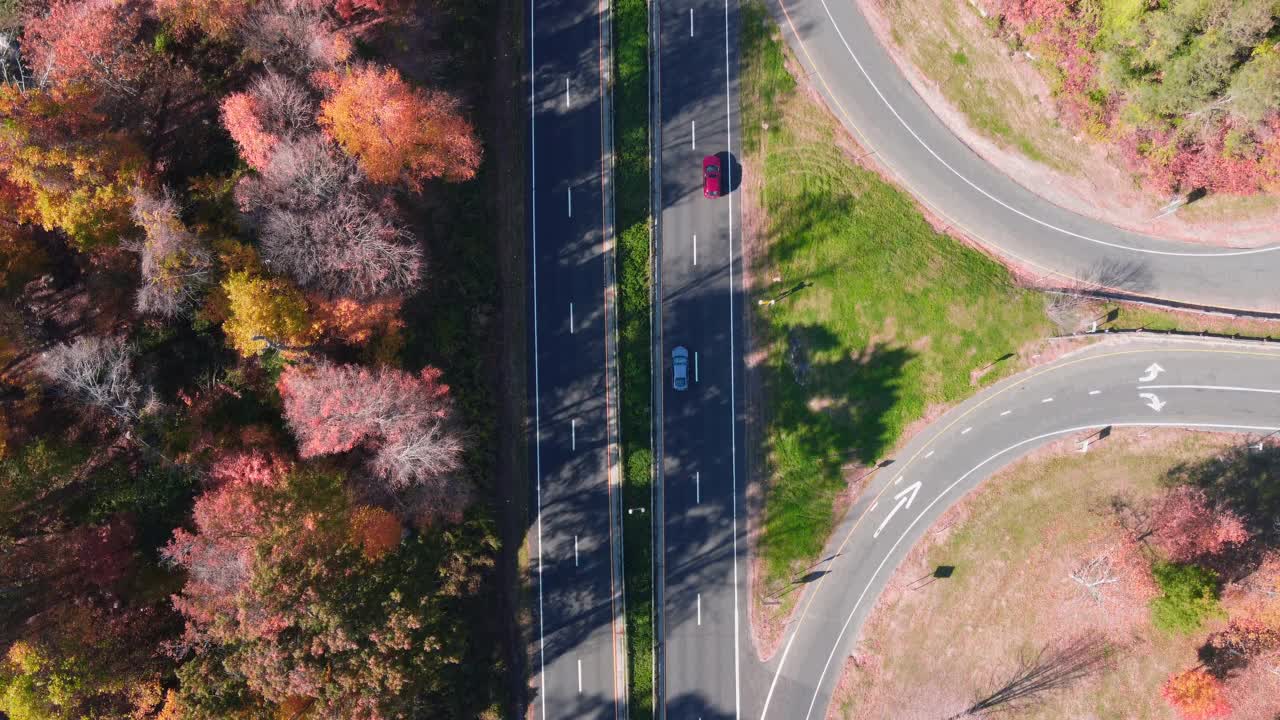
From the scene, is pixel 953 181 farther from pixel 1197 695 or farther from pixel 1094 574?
pixel 1197 695

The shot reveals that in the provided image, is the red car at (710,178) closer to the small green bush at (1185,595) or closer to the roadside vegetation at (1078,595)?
the roadside vegetation at (1078,595)

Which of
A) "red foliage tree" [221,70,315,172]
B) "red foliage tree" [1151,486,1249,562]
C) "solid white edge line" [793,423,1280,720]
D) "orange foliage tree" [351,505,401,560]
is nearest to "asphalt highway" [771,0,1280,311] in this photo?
"solid white edge line" [793,423,1280,720]

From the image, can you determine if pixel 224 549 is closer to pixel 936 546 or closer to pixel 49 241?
pixel 49 241

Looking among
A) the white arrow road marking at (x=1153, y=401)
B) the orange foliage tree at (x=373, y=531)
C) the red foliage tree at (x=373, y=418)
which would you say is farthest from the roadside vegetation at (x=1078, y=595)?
the red foliage tree at (x=373, y=418)

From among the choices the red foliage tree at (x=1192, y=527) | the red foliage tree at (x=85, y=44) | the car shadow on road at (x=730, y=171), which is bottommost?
the red foliage tree at (x=1192, y=527)

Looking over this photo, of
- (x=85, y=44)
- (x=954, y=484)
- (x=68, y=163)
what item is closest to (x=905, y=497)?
(x=954, y=484)

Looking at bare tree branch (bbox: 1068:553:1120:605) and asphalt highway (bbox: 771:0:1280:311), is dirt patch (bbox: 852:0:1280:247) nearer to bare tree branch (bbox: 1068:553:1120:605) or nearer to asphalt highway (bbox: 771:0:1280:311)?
asphalt highway (bbox: 771:0:1280:311)

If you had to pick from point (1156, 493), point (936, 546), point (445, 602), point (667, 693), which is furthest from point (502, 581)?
point (1156, 493)
